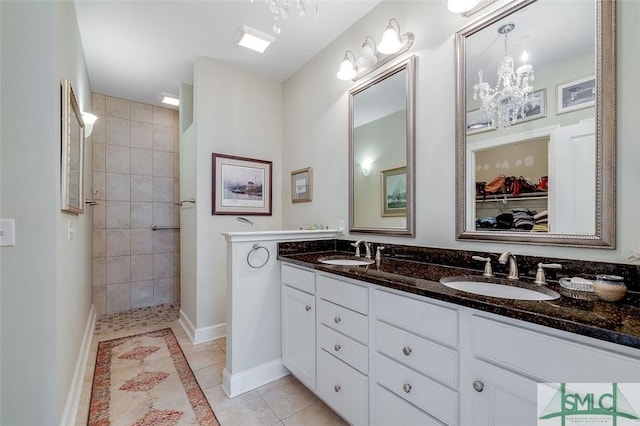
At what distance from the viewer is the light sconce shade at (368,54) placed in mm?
2102

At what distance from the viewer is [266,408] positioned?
5.82ft

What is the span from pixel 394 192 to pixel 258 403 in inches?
65.1

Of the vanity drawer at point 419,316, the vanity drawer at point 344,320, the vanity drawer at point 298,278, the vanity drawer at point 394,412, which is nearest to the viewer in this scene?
the vanity drawer at point 419,316

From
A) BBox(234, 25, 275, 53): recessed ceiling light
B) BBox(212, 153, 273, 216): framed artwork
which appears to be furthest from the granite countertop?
BBox(234, 25, 275, 53): recessed ceiling light

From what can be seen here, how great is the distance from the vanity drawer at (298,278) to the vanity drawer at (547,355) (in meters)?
0.98

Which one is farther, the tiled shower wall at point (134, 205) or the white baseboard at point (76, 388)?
the tiled shower wall at point (134, 205)

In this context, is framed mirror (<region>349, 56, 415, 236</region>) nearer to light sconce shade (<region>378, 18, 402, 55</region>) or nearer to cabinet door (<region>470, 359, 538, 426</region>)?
light sconce shade (<region>378, 18, 402, 55</region>)

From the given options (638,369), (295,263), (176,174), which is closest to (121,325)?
(176,174)

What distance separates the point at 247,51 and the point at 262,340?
2.52 meters

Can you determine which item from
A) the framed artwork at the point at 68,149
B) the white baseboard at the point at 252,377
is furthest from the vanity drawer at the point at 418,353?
the framed artwork at the point at 68,149

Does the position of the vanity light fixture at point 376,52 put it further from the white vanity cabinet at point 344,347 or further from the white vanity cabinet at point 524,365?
the white vanity cabinet at point 524,365

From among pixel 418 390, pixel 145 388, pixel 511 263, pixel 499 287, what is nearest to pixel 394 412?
pixel 418 390

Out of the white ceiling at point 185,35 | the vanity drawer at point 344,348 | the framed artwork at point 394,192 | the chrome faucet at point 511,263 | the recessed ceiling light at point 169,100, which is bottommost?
the vanity drawer at point 344,348

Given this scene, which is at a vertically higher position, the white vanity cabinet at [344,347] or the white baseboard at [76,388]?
the white vanity cabinet at [344,347]
